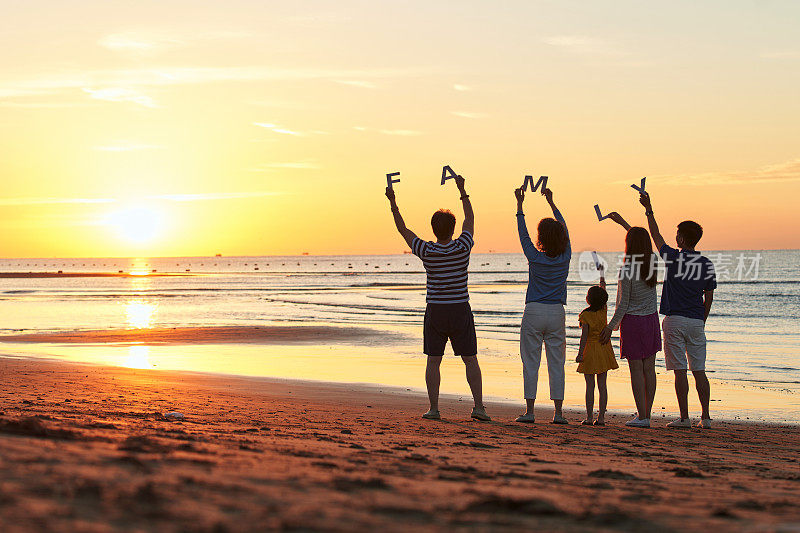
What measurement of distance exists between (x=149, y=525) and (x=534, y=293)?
5.26m

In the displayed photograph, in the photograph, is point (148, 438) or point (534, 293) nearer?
point (148, 438)

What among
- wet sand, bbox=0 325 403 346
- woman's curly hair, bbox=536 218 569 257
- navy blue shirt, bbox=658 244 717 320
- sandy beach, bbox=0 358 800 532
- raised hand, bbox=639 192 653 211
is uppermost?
raised hand, bbox=639 192 653 211

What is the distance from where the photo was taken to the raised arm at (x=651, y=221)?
7.64 m

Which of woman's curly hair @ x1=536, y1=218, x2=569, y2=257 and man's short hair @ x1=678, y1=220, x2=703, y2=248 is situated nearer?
woman's curly hair @ x1=536, y1=218, x2=569, y2=257

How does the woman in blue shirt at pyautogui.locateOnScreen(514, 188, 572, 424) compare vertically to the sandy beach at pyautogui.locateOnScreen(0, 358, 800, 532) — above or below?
above

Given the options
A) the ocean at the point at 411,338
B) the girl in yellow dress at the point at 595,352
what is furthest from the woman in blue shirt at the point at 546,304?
the ocean at the point at 411,338

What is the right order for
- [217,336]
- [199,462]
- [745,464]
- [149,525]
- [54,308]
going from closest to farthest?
[149,525]
[199,462]
[745,464]
[217,336]
[54,308]

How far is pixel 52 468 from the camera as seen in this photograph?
3551mm

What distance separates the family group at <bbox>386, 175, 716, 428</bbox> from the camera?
291 inches

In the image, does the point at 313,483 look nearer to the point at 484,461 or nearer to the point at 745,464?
the point at 484,461

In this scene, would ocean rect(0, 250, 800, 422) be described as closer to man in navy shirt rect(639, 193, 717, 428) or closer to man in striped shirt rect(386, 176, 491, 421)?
man in navy shirt rect(639, 193, 717, 428)

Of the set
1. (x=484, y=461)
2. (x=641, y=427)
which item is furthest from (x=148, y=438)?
(x=641, y=427)

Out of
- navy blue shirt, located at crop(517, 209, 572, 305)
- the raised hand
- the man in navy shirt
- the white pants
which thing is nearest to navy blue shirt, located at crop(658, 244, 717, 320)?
the man in navy shirt

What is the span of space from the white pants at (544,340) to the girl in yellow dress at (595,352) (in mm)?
255
